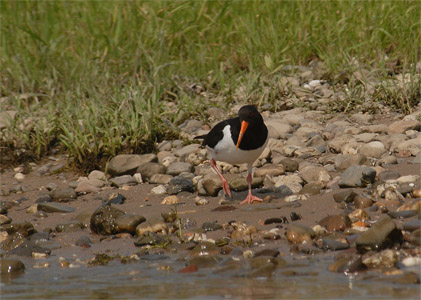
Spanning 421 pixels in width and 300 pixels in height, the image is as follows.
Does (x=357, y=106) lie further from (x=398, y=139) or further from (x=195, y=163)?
(x=195, y=163)

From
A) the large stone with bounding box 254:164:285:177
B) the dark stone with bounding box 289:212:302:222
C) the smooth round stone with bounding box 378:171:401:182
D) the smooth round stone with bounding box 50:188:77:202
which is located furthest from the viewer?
the smooth round stone with bounding box 50:188:77:202

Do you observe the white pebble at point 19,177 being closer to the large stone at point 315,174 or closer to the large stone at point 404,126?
the large stone at point 315,174

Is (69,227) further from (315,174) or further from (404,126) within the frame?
(404,126)

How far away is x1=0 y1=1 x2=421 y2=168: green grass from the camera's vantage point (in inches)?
303

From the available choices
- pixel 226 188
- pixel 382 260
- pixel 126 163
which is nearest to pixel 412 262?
pixel 382 260

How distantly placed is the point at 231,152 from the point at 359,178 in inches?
42.4

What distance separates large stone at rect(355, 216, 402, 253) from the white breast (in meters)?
1.70

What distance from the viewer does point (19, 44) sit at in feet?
31.7

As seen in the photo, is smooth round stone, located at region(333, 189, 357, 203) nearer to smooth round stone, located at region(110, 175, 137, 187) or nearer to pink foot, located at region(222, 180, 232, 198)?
pink foot, located at region(222, 180, 232, 198)

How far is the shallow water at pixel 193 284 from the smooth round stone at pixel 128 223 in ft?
2.30

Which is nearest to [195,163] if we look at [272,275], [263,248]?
[263,248]

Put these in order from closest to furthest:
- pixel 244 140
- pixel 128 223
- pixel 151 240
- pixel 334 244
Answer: pixel 334 244, pixel 151 240, pixel 128 223, pixel 244 140

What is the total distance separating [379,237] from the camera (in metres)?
4.43

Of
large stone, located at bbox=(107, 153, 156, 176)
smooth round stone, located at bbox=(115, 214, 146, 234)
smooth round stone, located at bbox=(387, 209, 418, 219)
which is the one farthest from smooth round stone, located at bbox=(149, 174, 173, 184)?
smooth round stone, located at bbox=(387, 209, 418, 219)
